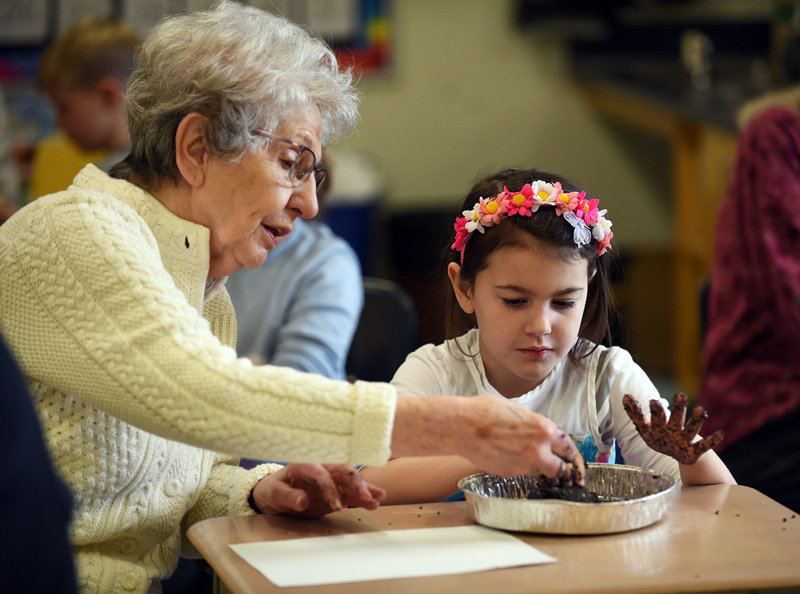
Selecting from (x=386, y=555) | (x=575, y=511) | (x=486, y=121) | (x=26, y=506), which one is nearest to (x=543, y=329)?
(x=575, y=511)

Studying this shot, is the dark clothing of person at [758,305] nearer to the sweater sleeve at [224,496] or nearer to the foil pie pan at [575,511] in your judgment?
the foil pie pan at [575,511]

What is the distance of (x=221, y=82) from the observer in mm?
1361

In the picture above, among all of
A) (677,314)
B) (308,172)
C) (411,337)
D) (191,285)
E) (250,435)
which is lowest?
(677,314)

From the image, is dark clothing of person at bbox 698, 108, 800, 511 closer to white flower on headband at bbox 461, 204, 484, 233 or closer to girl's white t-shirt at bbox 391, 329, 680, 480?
girl's white t-shirt at bbox 391, 329, 680, 480

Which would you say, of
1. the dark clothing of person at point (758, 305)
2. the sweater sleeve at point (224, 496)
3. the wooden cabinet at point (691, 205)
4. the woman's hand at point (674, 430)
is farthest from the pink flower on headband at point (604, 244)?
the wooden cabinet at point (691, 205)

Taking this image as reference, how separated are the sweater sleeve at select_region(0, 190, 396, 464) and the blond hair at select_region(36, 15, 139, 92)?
76.6 inches

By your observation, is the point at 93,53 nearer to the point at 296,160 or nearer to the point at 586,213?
the point at 296,160

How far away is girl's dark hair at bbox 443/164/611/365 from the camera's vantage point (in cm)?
153

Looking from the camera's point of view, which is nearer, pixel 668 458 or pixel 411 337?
pixel 668 458

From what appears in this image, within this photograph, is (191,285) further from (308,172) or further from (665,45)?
(665,45)

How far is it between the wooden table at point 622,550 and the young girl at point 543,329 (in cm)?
14

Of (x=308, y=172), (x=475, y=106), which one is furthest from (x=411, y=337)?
(x=475, y=106)

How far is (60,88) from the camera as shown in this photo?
10.5 feet

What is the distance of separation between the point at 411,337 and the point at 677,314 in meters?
2.49
